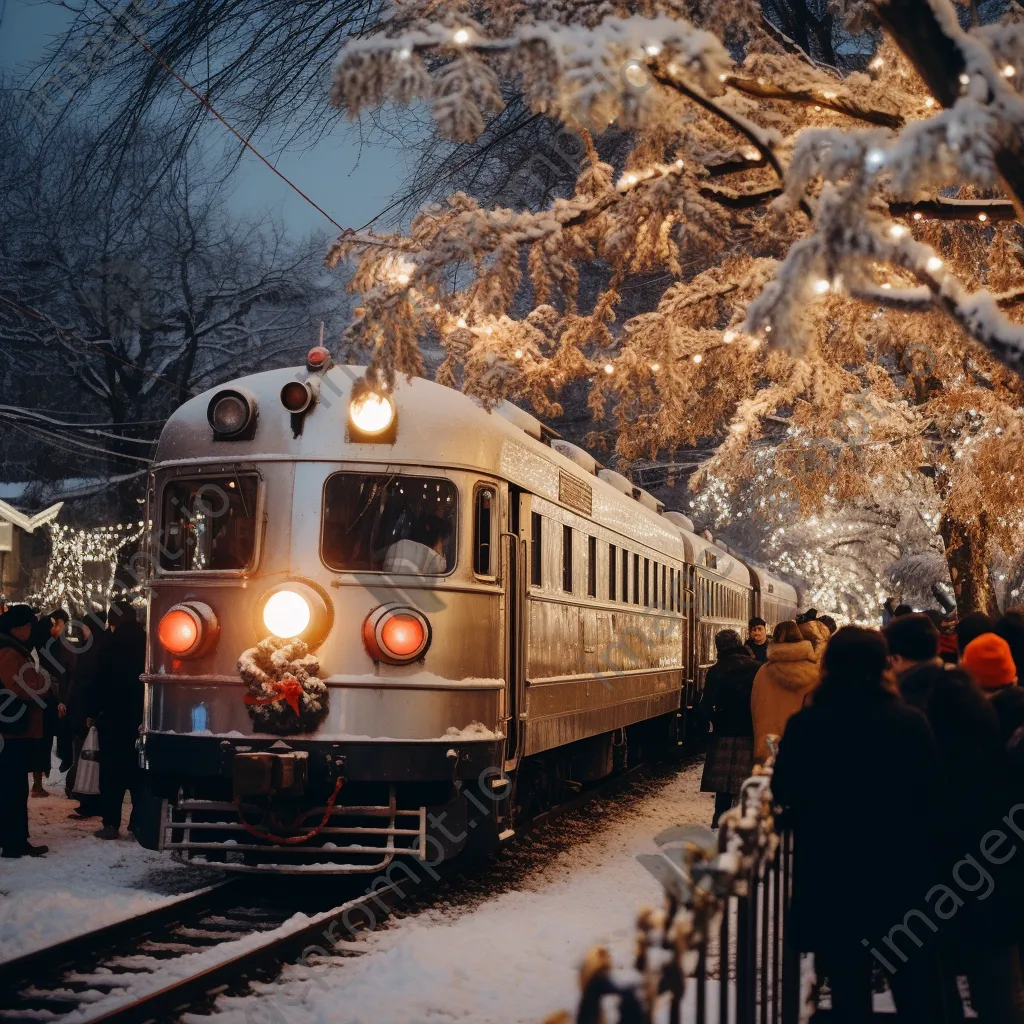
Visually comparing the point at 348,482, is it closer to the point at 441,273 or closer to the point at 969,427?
the point at 441,273

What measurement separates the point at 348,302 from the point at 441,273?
79.4ft

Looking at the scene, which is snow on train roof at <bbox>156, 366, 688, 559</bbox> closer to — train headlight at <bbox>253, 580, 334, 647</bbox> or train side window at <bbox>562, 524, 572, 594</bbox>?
train headlight at <bbox>253, 580, 334, 647</bbox>

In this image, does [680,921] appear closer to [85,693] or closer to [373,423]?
[373,423]

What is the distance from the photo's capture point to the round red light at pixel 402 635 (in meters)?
8.59

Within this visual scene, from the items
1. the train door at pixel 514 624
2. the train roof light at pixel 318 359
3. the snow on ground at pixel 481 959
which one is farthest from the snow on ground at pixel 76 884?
the train roof light at pixel 318 359

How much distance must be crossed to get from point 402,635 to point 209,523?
5.13 feet

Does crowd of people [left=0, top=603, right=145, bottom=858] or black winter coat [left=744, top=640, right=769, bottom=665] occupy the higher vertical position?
black winter coat [left=744, top=640, right=769, bottom=665]

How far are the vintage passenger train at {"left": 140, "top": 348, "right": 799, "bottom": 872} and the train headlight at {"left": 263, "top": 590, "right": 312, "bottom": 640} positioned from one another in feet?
0.04

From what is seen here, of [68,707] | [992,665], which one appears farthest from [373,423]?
[68,707]

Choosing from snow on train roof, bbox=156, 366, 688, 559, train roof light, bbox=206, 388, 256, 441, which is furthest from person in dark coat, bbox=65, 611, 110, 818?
train roof light, bbox=206, 388, 256, 441

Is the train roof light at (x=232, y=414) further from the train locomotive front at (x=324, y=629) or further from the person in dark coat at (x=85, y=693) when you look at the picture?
the person in dark coat at (x=85, y=693)

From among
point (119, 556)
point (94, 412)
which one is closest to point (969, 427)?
point (119, 556)

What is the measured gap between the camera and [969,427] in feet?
48.7

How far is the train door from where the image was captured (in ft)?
31.1
